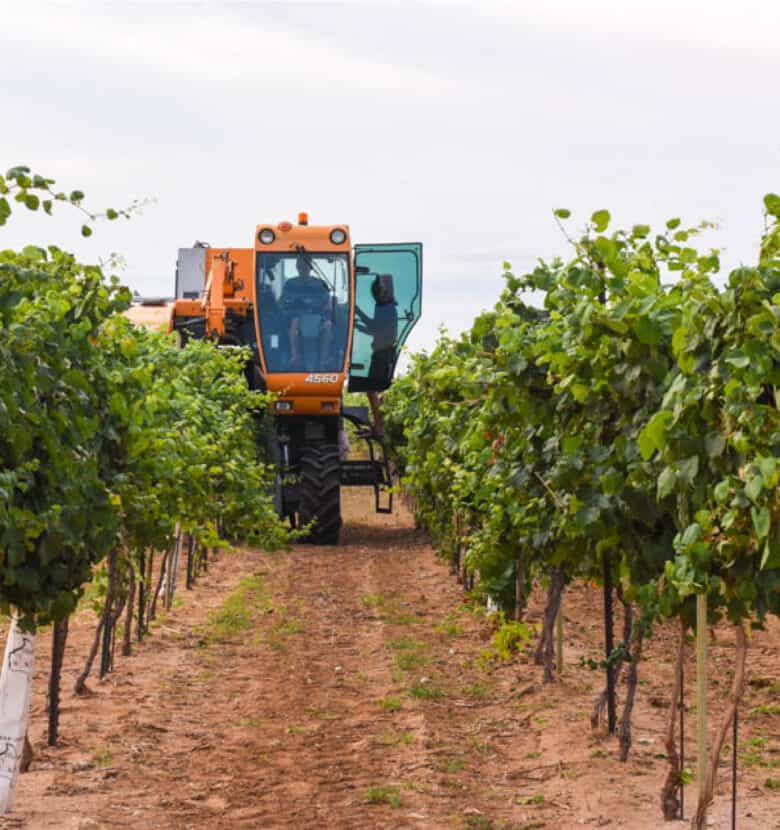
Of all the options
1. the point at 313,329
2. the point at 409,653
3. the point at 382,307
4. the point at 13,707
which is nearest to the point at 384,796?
the point at 13,707

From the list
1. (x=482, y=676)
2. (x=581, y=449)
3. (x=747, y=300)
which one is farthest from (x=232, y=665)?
(x=747, y=300)

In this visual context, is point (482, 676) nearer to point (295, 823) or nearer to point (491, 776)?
point (491, 776)

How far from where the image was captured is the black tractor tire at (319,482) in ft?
54.3

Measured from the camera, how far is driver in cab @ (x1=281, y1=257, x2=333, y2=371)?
53.6 feet

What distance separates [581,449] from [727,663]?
4.37 m

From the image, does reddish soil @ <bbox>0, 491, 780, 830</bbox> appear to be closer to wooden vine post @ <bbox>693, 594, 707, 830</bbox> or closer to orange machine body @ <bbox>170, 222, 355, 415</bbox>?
wooden vine post @ <bbox>693, 594, 707, 830</bbox>

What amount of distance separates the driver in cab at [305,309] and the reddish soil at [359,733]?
4466 millimetres

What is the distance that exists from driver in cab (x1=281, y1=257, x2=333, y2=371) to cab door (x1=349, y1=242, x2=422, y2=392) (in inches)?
23.5

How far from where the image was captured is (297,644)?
10.9 m

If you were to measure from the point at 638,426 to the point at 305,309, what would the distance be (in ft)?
36.1

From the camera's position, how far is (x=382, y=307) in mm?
17219

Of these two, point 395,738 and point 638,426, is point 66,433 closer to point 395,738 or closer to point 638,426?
point 638,426

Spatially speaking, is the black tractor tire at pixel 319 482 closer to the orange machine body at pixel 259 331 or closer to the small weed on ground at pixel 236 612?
the orange machine body at pixel 259 331

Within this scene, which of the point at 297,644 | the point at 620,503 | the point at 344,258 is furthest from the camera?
the point at 344,258
